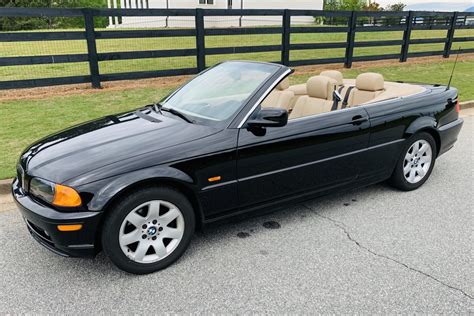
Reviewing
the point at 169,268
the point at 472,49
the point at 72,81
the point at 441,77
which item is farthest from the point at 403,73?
the point at 169,268

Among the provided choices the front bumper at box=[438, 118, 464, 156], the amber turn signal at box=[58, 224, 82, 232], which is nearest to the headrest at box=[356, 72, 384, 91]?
the front bumper at box=[438, 118, 464, 156]

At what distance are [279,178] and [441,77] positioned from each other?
9902 mm

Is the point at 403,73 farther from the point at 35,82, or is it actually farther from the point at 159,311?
the point at 159,311

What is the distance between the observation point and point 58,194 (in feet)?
8.63

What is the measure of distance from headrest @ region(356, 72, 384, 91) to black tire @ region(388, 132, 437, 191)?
2.26ft

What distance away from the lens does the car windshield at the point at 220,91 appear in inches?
133

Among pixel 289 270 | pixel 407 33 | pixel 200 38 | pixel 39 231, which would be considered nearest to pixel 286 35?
pixel 200 38

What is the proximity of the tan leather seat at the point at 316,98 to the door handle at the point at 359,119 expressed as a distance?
1.17 ft

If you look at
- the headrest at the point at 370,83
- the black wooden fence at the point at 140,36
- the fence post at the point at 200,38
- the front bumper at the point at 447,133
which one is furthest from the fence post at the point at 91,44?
the front bumper at the point at 447,133

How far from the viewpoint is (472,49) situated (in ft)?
50.9

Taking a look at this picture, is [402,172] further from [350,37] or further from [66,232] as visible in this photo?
[350,37]

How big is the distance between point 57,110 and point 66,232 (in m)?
5.34

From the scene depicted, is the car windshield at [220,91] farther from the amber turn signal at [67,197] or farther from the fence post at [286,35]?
the fence post at [286,35]

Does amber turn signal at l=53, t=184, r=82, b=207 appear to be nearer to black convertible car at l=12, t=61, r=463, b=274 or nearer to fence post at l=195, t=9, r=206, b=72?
black convertible car at l=12, t=61, r=463, b=274
